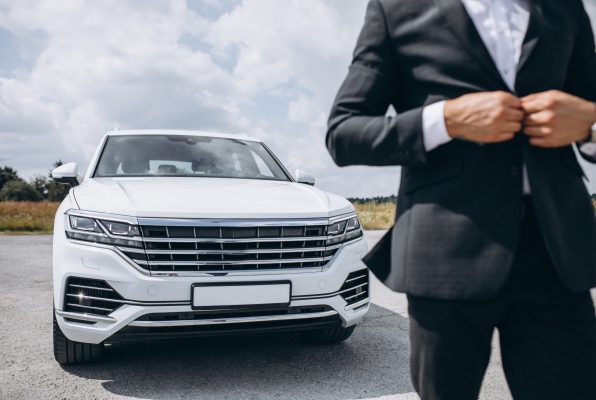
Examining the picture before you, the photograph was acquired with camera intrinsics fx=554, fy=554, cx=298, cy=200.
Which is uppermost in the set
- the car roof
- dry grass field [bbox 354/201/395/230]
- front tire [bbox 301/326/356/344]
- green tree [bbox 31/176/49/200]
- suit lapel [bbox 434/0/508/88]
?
suit lapel [bbox 434/0/508/88]

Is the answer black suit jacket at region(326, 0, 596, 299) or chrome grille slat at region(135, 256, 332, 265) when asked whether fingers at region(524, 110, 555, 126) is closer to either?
black suit jacket at region(326, 0, 596, 299)

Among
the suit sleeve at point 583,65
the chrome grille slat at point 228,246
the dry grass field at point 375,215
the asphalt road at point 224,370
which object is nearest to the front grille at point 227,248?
the chrome grille slat at point 228,246

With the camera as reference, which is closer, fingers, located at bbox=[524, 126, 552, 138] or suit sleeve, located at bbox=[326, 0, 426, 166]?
fingers, located at bbox=[524, 126, 552, 138]

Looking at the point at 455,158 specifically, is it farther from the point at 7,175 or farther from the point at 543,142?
the point at 7,175

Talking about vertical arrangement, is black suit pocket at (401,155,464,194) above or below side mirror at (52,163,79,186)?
above

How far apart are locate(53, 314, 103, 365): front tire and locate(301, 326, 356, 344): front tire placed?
4.70 ft

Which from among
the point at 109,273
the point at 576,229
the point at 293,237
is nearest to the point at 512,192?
the point at 576,229

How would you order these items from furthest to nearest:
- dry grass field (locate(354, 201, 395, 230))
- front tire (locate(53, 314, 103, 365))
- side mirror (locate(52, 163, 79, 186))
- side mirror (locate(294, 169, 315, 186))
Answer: dry grass field (locate(354, 201, 395, 230)) < side mirror (locate(294, 169, 315, 186)) < side mirror (locate(52, 163, 79, 186)) < front tire (locate(53, 314, 103, 365))

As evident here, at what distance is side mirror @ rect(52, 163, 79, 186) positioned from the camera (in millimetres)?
4249

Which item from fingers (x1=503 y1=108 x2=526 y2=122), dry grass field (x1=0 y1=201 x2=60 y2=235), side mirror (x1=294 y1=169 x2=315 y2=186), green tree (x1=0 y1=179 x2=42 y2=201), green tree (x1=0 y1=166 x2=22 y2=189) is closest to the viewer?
fingers (x1=503 y1=108 x2=526 y2=122)

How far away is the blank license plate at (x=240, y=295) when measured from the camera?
3068 millimetres

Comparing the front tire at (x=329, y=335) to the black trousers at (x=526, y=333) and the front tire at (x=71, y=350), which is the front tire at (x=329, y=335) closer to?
the front tire at (x=71, y=350)

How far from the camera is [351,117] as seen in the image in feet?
4.29

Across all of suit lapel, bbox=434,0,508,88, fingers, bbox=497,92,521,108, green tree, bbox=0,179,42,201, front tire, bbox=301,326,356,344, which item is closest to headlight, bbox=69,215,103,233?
front tire, bbox=301,326,356,344
